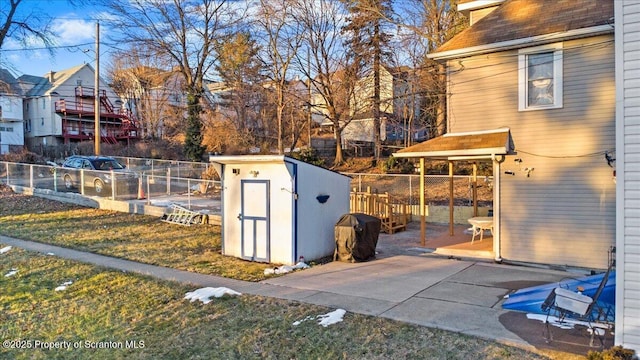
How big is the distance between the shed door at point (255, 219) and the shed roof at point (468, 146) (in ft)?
12.1

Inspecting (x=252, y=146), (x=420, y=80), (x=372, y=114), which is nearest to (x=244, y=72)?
(x=252, y=146)

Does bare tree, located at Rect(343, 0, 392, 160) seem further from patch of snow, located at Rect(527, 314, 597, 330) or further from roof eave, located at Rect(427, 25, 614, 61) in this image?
patch of snow, located at Rect(527, 314, 597, 330)

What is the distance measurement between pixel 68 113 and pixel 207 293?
39140 mm

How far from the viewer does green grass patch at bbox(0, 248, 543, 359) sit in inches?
194

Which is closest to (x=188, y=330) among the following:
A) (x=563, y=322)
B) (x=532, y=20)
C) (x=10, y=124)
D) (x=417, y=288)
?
(x=417, y=288)

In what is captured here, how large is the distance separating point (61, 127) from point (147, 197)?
28.9 m

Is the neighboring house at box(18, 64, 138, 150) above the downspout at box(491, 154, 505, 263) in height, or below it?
above

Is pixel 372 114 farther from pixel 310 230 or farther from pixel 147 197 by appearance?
pixel 310 230

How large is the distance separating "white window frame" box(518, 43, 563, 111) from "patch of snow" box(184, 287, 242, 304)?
7502mm

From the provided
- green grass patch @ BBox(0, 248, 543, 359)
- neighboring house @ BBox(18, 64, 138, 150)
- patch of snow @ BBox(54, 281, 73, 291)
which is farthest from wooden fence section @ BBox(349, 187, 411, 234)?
neighboring house @ BBox(18, 64, 138, 150)

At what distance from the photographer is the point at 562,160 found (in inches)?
372

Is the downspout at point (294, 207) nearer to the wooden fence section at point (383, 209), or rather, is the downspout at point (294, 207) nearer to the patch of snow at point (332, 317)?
the patch of snow at point (332, 317)

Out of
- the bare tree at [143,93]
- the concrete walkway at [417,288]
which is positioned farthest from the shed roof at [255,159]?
the bare tree at [143,93]

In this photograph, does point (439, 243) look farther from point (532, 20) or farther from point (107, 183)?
point (107, 183)
